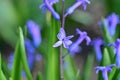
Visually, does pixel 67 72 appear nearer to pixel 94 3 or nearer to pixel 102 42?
pixel 102 42

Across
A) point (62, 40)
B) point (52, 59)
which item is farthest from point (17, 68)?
point (62, 40)

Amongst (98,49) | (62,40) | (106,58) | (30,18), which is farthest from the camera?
(30,18)

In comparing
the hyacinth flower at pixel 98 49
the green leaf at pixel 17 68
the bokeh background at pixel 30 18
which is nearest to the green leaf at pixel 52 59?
the green leaf at pixel 17 68

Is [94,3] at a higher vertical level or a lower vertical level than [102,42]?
higher

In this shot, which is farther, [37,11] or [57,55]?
[37,11]

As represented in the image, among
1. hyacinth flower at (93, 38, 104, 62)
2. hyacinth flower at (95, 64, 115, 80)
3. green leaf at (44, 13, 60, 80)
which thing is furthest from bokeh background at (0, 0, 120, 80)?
hyacinth flower at (95, 64, 115, 80)

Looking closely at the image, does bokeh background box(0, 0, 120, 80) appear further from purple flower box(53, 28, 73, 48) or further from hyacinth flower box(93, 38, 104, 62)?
purple flower box(53, 28, 73, 48)

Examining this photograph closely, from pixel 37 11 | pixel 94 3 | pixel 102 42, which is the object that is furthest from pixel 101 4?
pixel 102 42

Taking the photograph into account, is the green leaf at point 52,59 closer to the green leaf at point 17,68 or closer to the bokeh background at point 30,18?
the green leaf at point 17,68

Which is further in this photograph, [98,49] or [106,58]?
[98,49]

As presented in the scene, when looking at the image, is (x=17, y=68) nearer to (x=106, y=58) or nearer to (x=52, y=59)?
(x=52, y=59)

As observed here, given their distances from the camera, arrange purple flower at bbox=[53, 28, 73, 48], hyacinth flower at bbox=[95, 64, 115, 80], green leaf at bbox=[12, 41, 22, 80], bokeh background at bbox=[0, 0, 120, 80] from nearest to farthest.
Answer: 1. purple flower at bbox=[53, 28, 73, 48]
2. hyacinth flower at bbox=[95, 64, 115, 80]
3. green leaf at bbox=[12, 41, 22, 80]
4. bokeh background at bbox=[0, 0, 120, 80]
